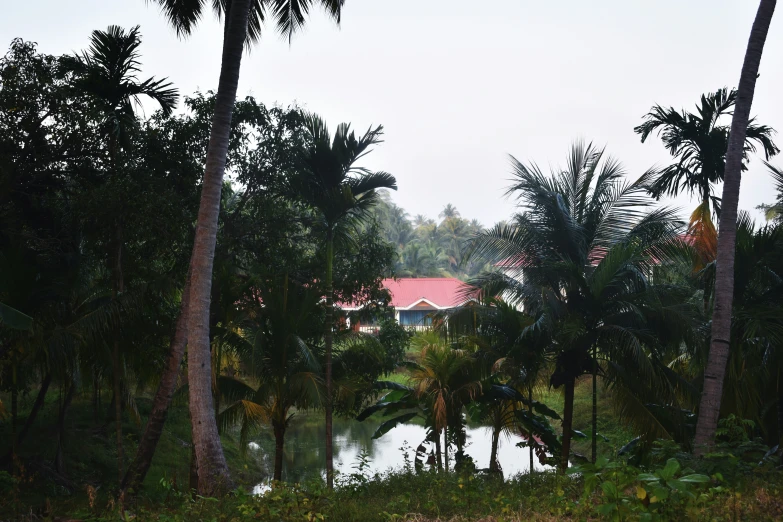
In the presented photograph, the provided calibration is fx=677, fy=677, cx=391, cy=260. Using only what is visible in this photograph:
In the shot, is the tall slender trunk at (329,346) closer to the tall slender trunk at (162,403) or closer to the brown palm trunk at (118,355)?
the tall slender trunk at (162,403)

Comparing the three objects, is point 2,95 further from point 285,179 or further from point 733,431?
point 733,431

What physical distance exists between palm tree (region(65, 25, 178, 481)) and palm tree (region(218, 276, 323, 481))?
2.07 m

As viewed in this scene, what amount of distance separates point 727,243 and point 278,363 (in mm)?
7532

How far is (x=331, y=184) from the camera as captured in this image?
40.6 ft

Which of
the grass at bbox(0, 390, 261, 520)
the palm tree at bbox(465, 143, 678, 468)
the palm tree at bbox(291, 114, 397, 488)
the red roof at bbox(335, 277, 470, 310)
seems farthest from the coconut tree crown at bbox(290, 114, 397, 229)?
the red roof at bbox(335, 277, 470, 310)

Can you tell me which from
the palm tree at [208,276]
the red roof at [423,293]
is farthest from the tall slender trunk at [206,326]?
the red roof at [423,293]

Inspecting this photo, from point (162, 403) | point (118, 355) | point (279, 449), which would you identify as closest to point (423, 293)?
point (279, 449)

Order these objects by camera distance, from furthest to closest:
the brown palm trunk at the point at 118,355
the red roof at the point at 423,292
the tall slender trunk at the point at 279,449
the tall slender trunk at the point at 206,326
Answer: the red roof at the point at 423,292 → the tall slender trunk at the point at 279,449 → the brown palm trunk at the point at 118,355 → the tall slender trunk at the point at 206,326

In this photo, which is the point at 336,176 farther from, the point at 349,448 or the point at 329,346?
the point at 349,448

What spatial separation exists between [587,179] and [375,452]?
458 inches

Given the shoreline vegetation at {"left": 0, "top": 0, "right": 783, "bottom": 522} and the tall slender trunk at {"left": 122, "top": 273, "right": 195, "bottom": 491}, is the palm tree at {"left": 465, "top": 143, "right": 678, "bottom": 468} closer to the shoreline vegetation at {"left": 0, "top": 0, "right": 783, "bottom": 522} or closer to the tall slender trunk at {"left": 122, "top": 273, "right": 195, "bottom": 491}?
the shoreline vegetation at {"left": 0, "top": 0, "right": 783, "bottom": 522}

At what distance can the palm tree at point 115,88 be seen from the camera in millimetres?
11031

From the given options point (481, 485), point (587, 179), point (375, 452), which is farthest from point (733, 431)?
point (375, 452)

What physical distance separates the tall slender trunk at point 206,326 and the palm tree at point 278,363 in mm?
3123
